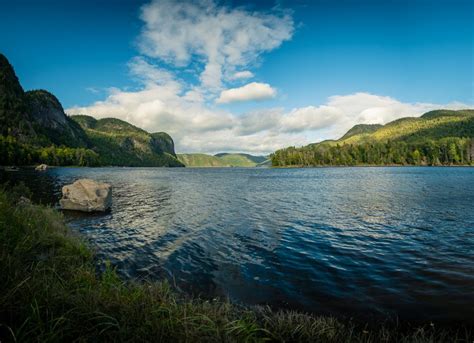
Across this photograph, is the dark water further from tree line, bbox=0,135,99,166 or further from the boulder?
tree line, bbox=0,135,99,166

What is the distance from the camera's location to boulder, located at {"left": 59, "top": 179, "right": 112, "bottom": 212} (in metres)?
29.7

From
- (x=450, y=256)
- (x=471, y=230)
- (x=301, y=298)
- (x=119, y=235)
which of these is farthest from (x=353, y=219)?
(x=119, y=235)

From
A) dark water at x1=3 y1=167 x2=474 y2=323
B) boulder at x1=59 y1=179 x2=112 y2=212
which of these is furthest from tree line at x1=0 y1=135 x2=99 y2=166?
dark water at x1=3 y1=167 x2=474 y2=323

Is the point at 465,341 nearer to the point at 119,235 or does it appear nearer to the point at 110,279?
the point at 110,279

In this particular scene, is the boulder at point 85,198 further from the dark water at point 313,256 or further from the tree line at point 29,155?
the tree line at point 29,155

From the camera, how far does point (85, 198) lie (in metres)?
29.8

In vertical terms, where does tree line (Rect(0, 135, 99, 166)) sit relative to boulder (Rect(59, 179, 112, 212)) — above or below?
above

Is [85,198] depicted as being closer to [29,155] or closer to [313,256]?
[313,256]


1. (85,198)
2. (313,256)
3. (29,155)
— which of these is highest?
(29,155)

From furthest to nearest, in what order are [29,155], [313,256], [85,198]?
[29,155] < [85,198] < [313,256]

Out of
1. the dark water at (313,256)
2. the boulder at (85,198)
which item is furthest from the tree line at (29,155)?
the dark water at (313,256)

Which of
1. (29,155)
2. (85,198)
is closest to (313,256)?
(85,198)

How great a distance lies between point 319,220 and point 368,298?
15026mm

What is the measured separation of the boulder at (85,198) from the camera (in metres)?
29.7
